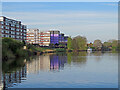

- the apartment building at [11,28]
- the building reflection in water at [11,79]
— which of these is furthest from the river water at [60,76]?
the apartment building at [11,28]

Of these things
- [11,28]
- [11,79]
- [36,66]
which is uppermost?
[11,28]

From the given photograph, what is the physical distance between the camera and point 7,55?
72.8 meters

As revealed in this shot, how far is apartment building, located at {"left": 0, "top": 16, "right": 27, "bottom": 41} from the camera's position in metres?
152

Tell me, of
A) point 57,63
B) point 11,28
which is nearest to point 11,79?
point 57,63

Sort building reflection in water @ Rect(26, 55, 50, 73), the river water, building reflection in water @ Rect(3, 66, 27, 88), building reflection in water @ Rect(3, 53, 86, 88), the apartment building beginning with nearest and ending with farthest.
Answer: the river water
building reflection in water @ Rect(3, 66, 27, 88)
building reflection in water @ Rect(3, 53, 86, 88)
building reflection in water @ Rect(26, 55, 50, 73)
the apartment building

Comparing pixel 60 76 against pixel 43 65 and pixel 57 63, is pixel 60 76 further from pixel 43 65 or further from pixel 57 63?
pixel 57 63

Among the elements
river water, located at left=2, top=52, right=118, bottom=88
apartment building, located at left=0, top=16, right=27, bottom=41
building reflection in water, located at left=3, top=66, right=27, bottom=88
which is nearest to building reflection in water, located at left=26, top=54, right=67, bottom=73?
river water, located at left=2, top=52, right=118, bottom=88

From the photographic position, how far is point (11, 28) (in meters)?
168

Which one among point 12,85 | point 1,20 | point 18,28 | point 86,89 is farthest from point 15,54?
point 18,28

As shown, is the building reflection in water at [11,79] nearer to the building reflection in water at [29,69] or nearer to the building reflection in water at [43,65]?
the building reflection in water at [29,69]

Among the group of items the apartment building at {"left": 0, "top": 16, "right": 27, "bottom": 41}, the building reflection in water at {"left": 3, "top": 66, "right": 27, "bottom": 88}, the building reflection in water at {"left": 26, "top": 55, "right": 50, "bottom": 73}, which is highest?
the apartment building at {"left": 0, "top": 16, "right": 27, "bottom": 41}

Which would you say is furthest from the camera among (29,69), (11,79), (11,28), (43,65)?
(11,28)

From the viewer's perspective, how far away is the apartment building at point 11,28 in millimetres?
152125

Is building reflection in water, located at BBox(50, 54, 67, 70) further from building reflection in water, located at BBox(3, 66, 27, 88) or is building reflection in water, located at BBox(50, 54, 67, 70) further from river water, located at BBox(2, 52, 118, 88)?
building reflection in water, located at BBox(3, 66, 27, 88)
